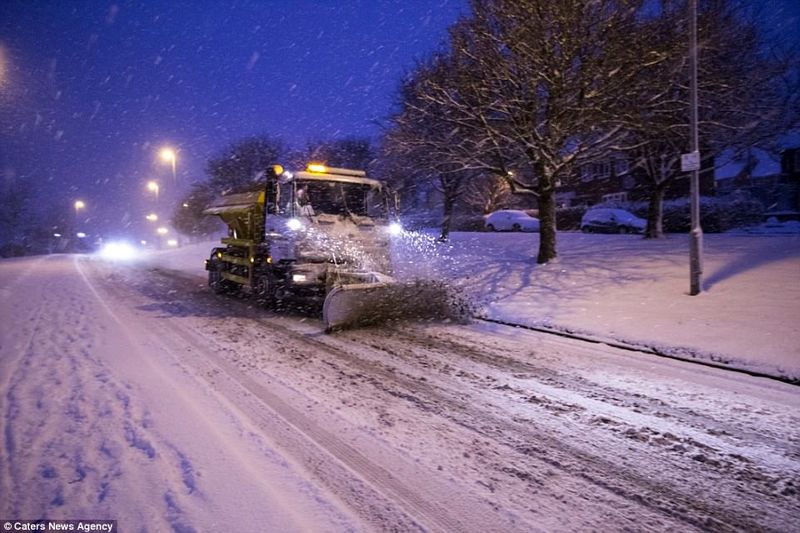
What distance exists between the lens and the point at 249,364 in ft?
20.5

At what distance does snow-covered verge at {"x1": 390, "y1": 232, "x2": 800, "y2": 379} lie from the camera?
22.5ft

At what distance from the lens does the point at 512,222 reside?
27.8m

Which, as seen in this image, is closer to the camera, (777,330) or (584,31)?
(777,330)

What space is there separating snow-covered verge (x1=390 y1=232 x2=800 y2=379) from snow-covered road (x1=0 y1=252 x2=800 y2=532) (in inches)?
42.4

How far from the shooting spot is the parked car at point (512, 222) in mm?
27328

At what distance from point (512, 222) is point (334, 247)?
2003 centimetres

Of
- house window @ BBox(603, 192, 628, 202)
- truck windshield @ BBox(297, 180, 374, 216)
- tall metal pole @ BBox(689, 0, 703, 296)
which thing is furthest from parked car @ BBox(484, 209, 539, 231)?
truck windshield @ BBox(297, 180, 374, 216)

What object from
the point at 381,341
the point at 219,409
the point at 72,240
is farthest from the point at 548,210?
the point at 72,240

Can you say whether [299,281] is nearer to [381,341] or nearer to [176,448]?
[381,341]

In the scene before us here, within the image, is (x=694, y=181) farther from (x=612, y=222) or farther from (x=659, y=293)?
(x=612, y=222)

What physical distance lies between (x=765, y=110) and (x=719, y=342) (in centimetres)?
1098

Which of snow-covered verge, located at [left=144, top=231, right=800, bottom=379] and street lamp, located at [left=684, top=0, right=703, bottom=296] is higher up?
street lamp, located at [left=684, top=0, right=703, bottom=296]

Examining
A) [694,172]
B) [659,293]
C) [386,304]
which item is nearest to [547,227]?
[659,293]

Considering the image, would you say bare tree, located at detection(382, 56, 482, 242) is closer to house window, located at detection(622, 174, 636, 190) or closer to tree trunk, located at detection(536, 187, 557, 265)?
tree trunk, located at detection(536, 187, 557, 265)
